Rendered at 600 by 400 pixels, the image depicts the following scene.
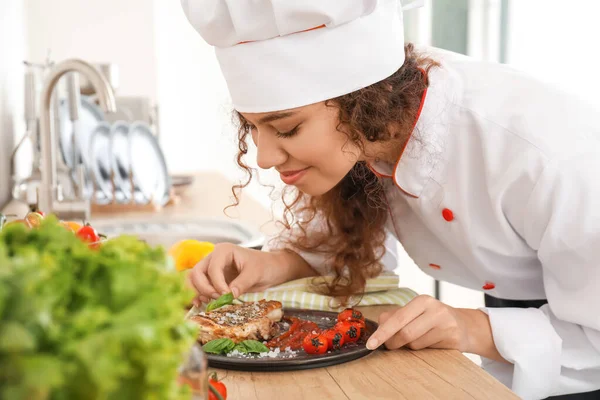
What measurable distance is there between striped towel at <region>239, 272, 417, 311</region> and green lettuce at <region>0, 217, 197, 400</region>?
0.91 metres

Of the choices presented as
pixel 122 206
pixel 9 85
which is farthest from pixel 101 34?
pixel 122 206

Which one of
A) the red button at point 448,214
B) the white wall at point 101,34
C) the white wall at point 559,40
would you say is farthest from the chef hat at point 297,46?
the white wall at point 101,34

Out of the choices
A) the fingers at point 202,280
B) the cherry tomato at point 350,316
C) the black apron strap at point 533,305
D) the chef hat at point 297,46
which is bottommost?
the black apron strap at point 533,305

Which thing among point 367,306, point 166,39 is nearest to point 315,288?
point 367,306

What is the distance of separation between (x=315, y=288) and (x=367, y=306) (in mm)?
116

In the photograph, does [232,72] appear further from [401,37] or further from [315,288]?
[315,288]

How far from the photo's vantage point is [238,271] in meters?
1.43

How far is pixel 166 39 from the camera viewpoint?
5.66 meters

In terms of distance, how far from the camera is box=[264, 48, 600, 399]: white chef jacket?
3.81 ft

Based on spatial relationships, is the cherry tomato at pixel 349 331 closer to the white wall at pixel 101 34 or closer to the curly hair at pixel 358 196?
Result: the curly hair at pixel 358 196

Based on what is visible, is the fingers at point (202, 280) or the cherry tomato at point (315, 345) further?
the fingers at point (202, 280)

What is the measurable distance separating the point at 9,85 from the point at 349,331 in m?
2.23

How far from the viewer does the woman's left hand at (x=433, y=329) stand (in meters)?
1.05

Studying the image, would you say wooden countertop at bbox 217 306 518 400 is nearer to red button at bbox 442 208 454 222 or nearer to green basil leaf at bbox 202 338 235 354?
green basil leaf at bbox 202 338 235 354
